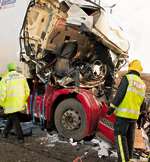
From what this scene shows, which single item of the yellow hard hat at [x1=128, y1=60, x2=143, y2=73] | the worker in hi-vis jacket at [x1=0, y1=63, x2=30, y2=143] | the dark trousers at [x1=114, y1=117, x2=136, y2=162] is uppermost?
the yellow hard hat at [x1=128, y1=60, x2=143, y2=73]

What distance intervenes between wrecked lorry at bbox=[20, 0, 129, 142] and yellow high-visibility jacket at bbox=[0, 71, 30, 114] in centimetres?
77

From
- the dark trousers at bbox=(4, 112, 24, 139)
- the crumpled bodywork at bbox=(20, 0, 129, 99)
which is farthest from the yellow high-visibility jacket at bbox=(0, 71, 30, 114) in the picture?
the crumpled bodywork at bbox=(20, 0, 129, 99)

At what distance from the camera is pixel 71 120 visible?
809 centimetres

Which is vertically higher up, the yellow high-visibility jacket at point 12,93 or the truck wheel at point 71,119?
the yellow high-visibility jacket at point 12,93

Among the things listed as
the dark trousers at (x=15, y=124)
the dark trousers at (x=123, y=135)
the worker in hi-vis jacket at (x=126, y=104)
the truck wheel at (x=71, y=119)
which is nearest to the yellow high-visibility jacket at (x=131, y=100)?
the worker in hi-vis jacket at (x=126, y=104)

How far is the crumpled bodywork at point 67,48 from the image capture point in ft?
28.5

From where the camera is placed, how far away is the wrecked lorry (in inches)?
327

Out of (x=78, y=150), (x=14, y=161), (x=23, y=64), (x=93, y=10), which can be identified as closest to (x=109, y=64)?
(x=93, y=10)

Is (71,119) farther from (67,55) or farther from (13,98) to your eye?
(67,55)

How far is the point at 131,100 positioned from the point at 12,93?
2.50m

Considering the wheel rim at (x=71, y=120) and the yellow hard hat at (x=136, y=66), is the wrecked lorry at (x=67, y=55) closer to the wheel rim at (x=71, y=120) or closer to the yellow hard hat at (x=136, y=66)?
the wheel rim at (x=71, y=120)

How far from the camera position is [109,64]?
354 inches

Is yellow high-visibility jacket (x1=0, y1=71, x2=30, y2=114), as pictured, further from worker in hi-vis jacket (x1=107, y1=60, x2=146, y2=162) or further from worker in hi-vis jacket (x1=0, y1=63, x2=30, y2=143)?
worker in hi-vis jacket (x1=107, y1=60, x2=146, y2=162)

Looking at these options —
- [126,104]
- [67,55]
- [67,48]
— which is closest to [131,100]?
[126,104]
